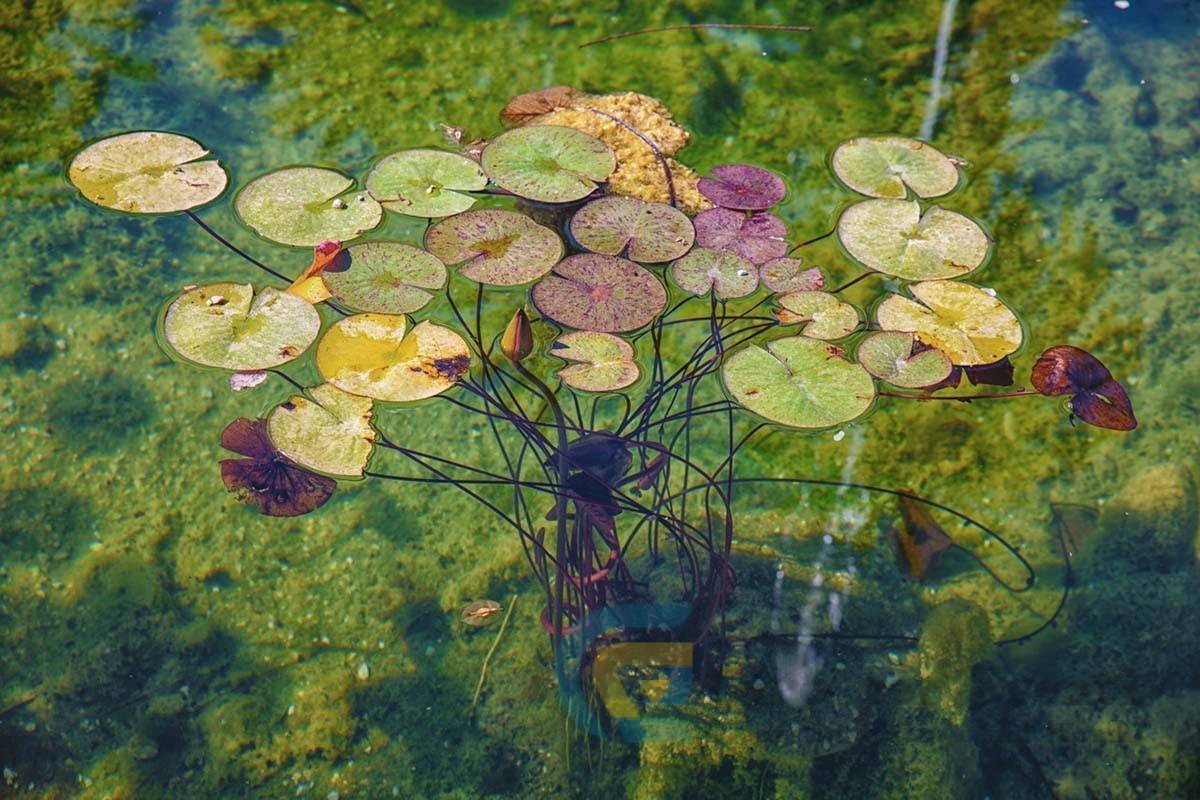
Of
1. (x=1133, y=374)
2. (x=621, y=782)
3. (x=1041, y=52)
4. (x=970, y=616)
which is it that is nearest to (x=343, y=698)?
(x=621, y=782)

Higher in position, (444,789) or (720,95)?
(720,95)

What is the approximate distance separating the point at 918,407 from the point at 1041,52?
6.46ft

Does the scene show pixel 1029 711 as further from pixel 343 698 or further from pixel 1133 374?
pixel 343 698

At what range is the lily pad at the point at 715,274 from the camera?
2.48 meters

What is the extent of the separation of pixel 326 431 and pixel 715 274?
1128mm

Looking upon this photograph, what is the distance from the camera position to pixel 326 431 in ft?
7.13

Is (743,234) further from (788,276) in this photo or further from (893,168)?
(893,168)

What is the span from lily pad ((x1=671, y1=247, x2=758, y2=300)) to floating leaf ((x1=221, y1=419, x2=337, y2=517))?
3.58 ft

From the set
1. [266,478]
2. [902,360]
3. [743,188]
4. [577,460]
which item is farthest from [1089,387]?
[266,478]

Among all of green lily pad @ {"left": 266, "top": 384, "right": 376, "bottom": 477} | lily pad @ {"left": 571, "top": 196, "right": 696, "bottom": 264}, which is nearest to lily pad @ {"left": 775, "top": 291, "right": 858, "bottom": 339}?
lily pad @ {"left": 571, "top": 196, "right": 696, "bottom": 264}

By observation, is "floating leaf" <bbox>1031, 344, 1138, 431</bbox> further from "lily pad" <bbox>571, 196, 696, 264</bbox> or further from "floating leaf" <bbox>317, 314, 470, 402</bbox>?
"floating leaf" <bbox>317, 314, 470, 402</bbox>

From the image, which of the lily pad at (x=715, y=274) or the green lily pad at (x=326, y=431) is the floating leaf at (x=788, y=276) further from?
the green lily pad at (x=326, y=431)

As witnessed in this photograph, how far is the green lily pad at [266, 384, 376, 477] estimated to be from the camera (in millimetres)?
2146

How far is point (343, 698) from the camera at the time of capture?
2025mm
